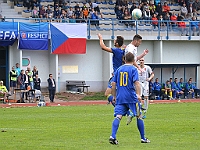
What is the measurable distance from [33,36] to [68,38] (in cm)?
261

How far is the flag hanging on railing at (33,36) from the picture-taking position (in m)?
37.6

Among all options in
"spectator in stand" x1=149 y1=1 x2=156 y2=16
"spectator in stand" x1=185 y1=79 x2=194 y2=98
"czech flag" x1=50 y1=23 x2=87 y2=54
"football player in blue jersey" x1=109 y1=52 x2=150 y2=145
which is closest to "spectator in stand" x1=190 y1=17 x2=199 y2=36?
"spectator in stand" x1=149 y1=1 x2=156 y2=16

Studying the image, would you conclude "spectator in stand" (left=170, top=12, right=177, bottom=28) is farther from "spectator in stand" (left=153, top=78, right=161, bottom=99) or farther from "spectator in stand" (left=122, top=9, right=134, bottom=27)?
"spectator in stand" (left=153, top=78, right=161, bottom=99)

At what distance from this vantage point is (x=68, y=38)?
39.5 m

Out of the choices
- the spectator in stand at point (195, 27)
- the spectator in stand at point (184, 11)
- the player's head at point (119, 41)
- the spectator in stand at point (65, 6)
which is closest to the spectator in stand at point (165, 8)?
the spectator in stand at point (184, 11)

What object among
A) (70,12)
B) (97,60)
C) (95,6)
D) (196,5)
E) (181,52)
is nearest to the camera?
(70,12)

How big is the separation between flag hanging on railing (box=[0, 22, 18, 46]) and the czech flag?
2512 mm

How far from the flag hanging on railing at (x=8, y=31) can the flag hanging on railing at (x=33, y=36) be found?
38cm

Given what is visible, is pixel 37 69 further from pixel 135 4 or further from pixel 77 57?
pixel 135 4

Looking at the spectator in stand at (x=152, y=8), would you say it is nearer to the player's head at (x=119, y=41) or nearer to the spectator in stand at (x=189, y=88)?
the spectator in stand at (x=189, y=88)

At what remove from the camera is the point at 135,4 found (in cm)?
4469

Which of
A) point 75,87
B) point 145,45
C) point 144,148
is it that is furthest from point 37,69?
point 144,148

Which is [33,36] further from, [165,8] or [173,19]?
[165,8]

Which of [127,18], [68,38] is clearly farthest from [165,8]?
[68,38]
